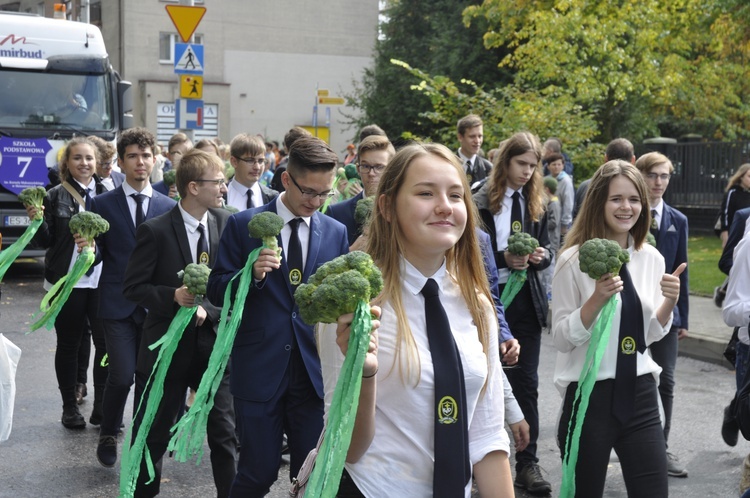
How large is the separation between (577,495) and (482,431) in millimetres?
1624

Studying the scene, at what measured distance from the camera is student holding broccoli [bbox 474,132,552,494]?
21.3 feet

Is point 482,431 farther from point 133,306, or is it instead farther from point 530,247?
point 133,306

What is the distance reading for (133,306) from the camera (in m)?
6.62

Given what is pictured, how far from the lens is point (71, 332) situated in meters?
7.75

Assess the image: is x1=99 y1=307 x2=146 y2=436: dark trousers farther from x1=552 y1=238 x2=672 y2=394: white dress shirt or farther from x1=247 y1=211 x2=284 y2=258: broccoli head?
x1=552 y1=238 x2=672 y2=394: white dress shirt

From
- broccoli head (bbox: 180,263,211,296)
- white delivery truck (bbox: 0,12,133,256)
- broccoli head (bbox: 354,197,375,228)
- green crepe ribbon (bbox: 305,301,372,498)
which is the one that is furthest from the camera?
white delivery truck (bbox: 0,12,133,256)

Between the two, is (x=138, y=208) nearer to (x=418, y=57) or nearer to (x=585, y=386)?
(x=585, y=386)

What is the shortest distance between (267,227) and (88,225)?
226 centimetres

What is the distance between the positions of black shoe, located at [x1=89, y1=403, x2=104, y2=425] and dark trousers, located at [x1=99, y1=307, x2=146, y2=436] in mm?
970

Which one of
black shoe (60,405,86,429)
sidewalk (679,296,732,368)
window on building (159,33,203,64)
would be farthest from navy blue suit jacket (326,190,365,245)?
window on building (159,33,203,64)

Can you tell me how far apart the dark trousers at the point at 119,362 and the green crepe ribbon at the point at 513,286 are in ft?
7.70

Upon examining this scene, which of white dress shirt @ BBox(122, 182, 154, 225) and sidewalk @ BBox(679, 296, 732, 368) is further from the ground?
white dress shirt @ BBox(122, 182, 154, 225)

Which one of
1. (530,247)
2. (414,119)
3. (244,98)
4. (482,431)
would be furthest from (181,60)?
(244,98)

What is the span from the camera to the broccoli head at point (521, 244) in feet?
20.4
